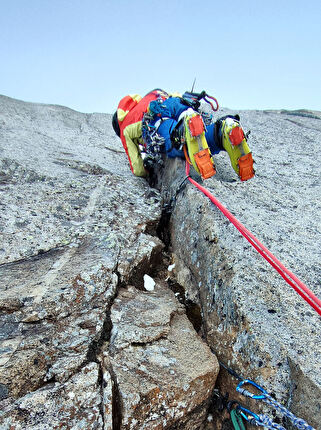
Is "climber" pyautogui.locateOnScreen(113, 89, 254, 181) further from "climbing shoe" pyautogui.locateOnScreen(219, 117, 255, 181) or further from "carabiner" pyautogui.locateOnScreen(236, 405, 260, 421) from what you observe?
"carabiner" pyautogui.locateOnScreen(236, 405, 260, 421)

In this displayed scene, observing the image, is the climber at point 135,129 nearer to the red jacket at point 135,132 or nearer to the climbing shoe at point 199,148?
the red jacket at point 135,132

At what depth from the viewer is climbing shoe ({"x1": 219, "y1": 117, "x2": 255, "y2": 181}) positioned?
3666 millimetres

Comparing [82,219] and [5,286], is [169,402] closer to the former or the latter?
[5,286]

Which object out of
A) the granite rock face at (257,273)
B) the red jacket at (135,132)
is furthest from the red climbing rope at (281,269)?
the red jacket at (135,132)

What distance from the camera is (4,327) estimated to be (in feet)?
7.54

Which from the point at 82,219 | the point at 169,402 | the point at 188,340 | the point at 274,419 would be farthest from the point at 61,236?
→ the point at 274,419

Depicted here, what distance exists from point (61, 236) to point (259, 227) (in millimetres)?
2128

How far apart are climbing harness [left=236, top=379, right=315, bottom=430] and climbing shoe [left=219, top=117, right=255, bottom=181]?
2520mm

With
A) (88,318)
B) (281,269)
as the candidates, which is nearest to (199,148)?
(281,269)

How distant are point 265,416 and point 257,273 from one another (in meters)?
1.02

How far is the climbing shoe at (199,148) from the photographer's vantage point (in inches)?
A: 146

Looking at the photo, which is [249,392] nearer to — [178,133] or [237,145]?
[237,145]

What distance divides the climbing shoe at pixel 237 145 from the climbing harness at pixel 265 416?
2520 mm

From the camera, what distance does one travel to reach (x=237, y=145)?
12.2 ft
